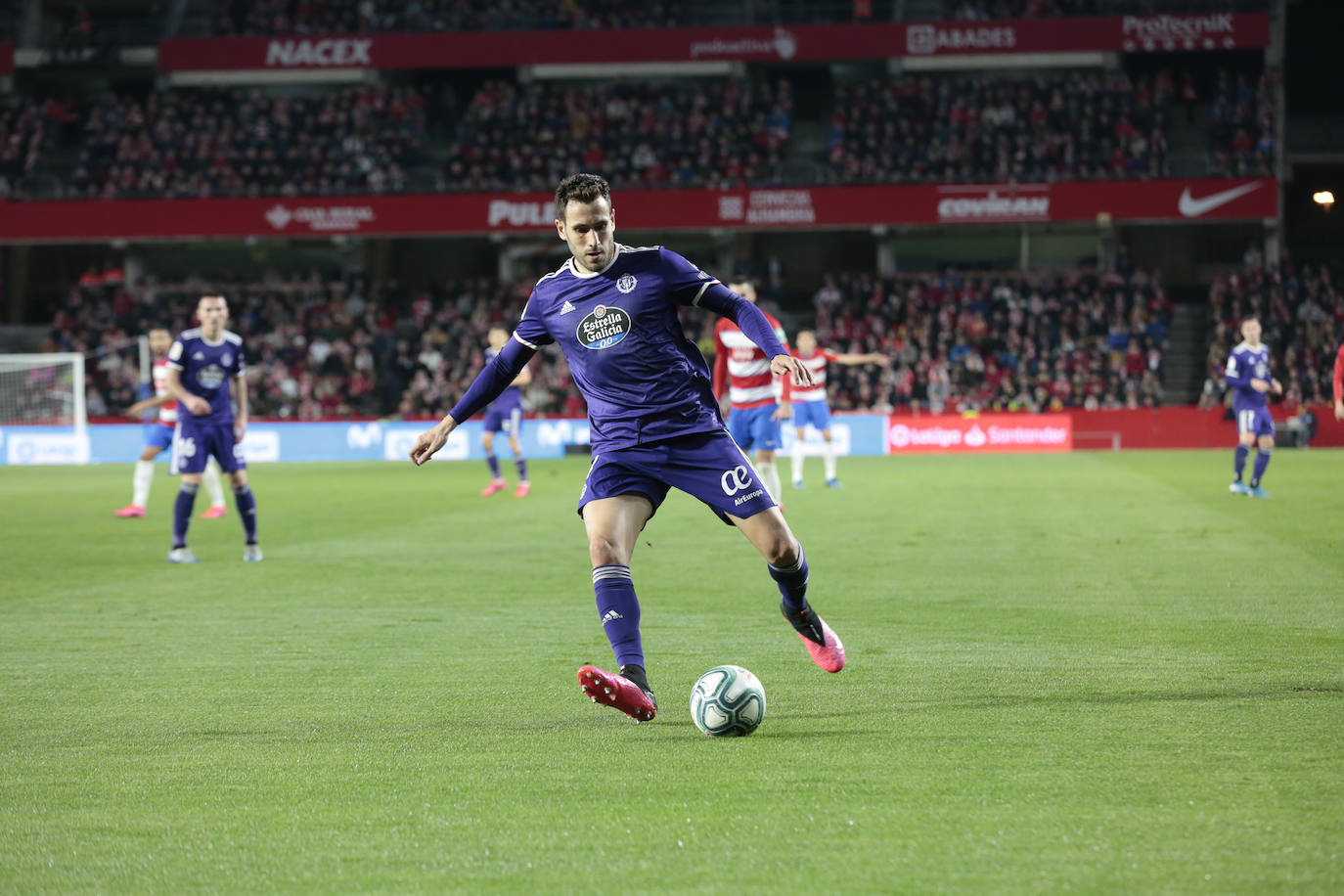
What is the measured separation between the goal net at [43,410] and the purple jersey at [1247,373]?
24.4 meters

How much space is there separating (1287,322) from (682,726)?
33.1 m

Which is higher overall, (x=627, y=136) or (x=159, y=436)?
(x=627, y=136)

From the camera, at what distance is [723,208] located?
38.6m

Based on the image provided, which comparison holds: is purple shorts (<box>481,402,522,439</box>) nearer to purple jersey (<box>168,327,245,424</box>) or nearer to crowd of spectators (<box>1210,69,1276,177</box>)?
purple jersey (<box>168,327,245,424</box>)

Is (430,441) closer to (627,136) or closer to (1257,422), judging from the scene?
(1257,422)

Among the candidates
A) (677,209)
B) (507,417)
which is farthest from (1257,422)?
(677,209)

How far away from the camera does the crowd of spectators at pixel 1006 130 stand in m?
38.5

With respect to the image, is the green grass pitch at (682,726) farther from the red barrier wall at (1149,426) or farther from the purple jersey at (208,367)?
the red barrier wall at (1149,426)

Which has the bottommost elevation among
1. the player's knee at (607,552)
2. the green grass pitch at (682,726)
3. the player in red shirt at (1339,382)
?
the green grass pitch at (682,726)

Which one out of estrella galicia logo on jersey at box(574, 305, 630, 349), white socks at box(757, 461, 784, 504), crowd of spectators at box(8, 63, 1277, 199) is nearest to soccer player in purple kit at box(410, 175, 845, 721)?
estrella galicia logo on jersey at box(574, 305, 630, 349)

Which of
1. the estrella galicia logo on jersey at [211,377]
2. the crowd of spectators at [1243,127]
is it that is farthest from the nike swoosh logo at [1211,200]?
the estrella galicia logo on jersey at [211,377]

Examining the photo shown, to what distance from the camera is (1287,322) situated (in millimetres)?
34562

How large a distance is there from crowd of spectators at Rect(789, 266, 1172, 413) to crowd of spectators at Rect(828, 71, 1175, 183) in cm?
308

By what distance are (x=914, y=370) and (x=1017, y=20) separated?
11.7 meters
